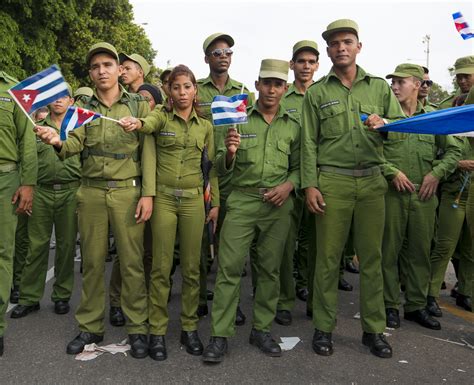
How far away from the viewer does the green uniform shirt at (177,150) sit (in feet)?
12.9

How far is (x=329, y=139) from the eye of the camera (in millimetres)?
4035

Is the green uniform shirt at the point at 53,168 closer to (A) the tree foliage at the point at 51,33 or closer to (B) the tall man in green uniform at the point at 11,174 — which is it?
(B) the tall man in green uniform at the point at 11,174

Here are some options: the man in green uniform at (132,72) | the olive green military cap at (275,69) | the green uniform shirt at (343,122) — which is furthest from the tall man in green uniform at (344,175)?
the man in green uniform at (132,72)

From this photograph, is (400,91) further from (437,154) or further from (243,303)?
(243,303)

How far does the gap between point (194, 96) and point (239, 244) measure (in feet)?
4.08

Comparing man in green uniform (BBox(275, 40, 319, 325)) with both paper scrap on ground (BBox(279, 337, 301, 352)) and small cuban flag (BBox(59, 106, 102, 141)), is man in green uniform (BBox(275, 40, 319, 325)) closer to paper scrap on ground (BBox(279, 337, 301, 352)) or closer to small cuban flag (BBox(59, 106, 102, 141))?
paper scrap on ground (BBox(279, 337, 301, 352))

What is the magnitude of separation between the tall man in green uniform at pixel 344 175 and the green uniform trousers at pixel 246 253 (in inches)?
12.7

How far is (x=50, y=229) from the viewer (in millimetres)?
5012

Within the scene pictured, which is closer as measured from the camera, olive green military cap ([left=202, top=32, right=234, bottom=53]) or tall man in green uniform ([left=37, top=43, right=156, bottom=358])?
tall man in green uniform ([left=37, top=43, right=156, bottom=358])

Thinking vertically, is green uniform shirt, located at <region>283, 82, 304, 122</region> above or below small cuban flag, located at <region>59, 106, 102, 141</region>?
above

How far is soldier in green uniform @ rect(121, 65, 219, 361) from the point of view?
3.91m

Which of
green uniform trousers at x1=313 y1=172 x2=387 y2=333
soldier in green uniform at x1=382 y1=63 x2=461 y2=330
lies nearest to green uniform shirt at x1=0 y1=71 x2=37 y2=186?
green uniform trousers at x1=313 y1=172 x2=387 y2=333

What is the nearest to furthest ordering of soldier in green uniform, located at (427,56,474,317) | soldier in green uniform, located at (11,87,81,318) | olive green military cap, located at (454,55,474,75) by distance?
soldier in green uniform, located at (11,87,81,318)
soldier in green uniform, located at (427,56,474,317)
olive green military cap, located at (454,55,474,75)

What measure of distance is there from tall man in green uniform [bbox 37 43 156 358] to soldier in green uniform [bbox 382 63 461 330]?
2.20m
